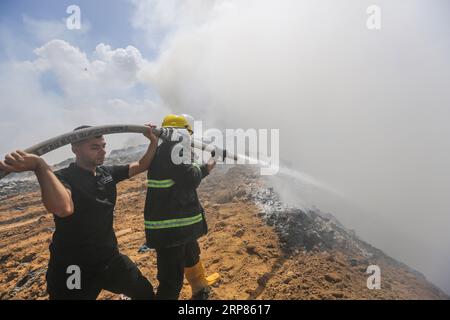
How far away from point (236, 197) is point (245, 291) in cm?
407

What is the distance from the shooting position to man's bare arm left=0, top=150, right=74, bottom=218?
1827 millimetres

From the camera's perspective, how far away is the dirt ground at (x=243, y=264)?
4.10m

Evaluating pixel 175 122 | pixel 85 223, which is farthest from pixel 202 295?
pixel 175 122

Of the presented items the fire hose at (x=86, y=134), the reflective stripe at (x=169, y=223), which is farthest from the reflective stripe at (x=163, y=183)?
the fire hose at (x=86, y=134)

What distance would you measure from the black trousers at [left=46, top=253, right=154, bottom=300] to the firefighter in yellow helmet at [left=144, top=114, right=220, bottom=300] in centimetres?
26

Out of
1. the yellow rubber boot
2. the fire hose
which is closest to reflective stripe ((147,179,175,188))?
the fire hose

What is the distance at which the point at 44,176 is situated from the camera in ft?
6.24

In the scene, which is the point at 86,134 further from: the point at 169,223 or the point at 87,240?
the point at 169,223

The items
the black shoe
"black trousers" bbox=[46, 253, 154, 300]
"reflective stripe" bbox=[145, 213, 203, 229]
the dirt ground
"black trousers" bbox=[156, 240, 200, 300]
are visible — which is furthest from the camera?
the dirt ground

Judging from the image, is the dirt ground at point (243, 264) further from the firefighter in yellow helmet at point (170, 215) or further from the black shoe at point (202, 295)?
the firefighter in yellow helmet at point (170, 215)

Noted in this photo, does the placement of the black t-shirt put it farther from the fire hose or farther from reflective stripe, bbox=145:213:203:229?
reflective stripe, bbox=145:213:203:229

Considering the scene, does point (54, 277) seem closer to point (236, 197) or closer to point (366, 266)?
point (366, 266)
